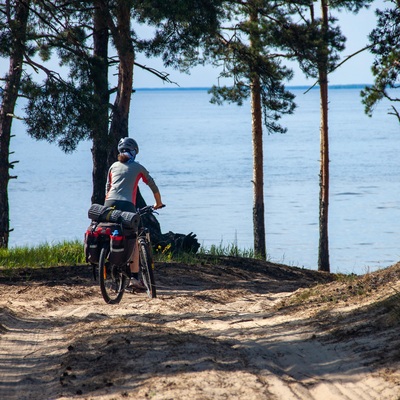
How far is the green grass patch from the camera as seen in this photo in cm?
1561

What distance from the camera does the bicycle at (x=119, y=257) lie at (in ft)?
34.4

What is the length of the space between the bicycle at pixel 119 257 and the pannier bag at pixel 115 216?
81 millimetres

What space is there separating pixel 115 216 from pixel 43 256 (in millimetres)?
6230

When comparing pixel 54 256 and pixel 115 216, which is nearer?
pixel 115 216

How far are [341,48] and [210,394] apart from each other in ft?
50.3

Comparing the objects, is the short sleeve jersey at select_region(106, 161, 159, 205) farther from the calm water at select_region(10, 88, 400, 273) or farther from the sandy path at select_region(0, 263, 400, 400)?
the calm water at select_region(10, 88, 400, 273)

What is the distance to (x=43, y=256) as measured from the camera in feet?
53.4

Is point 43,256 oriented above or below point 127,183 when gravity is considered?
below

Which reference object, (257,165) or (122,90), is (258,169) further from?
(122,90)

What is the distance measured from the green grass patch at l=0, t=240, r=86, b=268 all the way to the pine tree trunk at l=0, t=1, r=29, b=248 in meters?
3.19

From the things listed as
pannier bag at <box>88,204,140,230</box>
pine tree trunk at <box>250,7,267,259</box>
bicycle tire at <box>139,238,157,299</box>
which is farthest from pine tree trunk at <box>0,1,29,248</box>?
pine tree trunk at <box>250,7,267,259</box>

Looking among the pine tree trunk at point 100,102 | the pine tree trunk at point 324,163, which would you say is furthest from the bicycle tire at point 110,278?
the pine tree trunk at point 324,163

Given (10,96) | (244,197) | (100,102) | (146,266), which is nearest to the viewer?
(146,266)

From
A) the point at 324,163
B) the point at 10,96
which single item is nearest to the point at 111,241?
the point at 10,96
